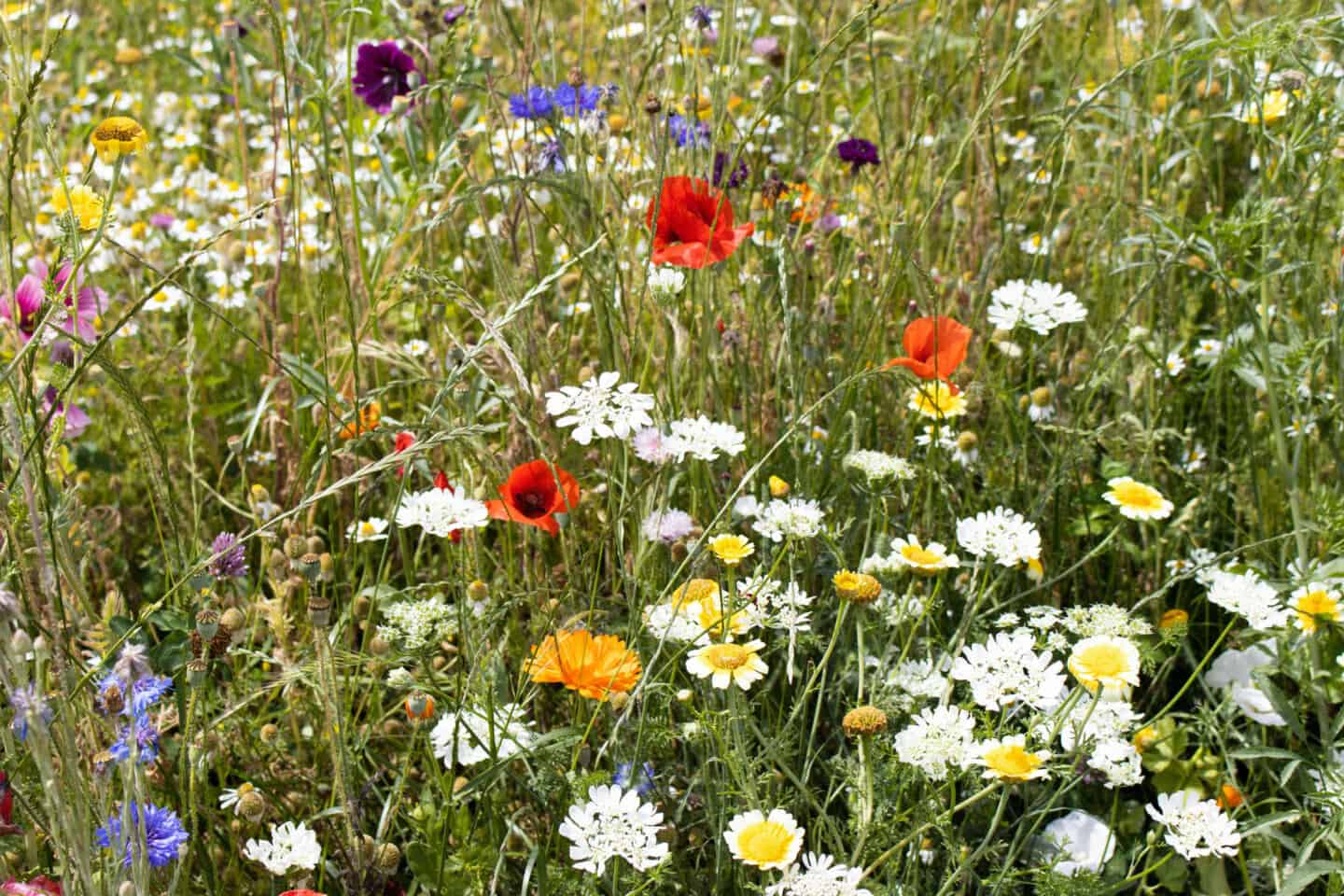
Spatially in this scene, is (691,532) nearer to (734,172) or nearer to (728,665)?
(728,665)

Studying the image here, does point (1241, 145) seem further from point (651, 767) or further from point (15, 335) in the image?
point (15, 335)

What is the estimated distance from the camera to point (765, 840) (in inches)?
38.5

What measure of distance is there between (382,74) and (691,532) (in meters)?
1.16

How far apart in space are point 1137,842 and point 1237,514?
56cm

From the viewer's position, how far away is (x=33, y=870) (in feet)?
3.52

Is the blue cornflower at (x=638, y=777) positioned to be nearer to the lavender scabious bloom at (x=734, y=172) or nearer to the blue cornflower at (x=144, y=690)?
the blue cornflower at (x=144, y=690)

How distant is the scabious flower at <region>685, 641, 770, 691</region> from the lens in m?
1.03

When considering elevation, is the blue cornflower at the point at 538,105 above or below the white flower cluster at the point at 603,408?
above

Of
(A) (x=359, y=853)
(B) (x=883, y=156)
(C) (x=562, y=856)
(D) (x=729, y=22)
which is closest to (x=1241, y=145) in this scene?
(B) (x=883, y=156)

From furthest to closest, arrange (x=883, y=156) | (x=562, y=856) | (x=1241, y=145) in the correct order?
(x=1241, y=145)
(x=883, y=156)
(x=562, y=856)

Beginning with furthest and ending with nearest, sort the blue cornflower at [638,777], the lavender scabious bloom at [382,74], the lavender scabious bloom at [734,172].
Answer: the lavender scabious bloom at [382,74], the lavender scabious bloom at [734,172], the blue cornflower at [638,777]

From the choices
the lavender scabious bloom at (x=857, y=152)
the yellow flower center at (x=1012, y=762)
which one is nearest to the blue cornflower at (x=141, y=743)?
the yellow flower center at (x=1012, y=762)

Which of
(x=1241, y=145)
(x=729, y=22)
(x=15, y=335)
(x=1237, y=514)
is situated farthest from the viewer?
(x=1241, y=145)

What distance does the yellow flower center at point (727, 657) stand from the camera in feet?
3.42
